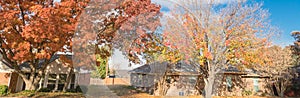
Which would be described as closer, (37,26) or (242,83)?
(37,26)

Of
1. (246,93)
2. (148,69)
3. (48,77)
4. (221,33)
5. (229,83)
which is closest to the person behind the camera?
(148,69)

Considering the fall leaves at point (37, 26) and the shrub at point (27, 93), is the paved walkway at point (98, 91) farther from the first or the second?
the shrub at point (27, 93)

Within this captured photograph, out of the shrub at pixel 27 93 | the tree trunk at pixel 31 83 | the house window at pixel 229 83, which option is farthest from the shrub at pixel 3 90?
the house window at pixel 229 83

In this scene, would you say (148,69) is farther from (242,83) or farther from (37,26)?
(242,83)

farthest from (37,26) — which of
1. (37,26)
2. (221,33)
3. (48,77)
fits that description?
(221,33)

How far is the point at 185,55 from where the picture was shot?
31.9 feet

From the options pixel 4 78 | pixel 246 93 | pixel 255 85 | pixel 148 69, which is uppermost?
pixel 4 78

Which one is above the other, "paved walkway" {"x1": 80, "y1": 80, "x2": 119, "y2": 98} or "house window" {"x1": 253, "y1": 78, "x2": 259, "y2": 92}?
"paved walkway" {"x1": 80, "y1": 80, "x2": 119, "y2": 98}

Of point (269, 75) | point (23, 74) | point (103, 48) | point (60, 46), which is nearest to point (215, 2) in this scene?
point (60, 46)

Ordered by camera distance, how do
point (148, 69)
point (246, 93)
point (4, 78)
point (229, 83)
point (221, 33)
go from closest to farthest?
point (148, 69) < point (221, 33) < point (4, 78) < point (229, 83) < point (246, 93)

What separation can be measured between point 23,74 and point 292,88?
2198 cm

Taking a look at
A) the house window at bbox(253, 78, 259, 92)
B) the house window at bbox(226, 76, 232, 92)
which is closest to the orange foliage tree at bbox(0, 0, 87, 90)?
the house window at bbox(226, 76, 232, 92)

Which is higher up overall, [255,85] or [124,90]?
[124,90]

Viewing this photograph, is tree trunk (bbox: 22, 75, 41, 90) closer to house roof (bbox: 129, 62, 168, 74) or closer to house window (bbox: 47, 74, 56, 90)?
house window (bbox: 47, 74, 56, 90)
